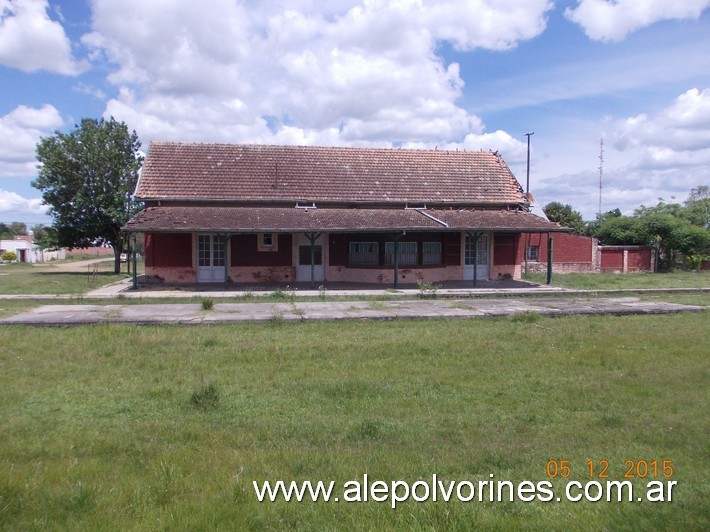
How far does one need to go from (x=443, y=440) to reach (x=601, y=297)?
16.0 metres

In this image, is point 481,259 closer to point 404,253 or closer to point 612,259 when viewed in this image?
point 404,253

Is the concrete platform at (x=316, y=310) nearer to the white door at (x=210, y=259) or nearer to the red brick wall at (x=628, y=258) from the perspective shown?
the white door at (x=210, y=259)

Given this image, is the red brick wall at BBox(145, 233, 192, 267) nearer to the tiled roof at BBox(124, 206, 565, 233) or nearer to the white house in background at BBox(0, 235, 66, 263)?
the tiled roof at BBox(124, 206, 565, 233)

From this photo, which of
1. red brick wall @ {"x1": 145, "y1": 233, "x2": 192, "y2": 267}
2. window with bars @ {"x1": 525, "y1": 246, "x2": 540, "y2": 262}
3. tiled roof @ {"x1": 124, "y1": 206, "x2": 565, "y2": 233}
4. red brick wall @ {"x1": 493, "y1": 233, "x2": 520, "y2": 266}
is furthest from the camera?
window with bars @ {"x1": 525, "y1": 246, "x2": 540, "y2": 262}

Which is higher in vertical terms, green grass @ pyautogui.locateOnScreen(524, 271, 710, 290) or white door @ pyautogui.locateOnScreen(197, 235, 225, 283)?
white door @ pyautogui.locateOnScreen(197, 235, 225, 283)

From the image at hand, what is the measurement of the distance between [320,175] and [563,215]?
27.8m

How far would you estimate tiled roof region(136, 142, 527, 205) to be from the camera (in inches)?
998

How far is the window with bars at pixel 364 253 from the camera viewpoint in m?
24.5

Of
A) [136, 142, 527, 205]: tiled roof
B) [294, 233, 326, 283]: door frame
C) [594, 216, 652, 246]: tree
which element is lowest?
[294, 233, 326, 283]: door frame

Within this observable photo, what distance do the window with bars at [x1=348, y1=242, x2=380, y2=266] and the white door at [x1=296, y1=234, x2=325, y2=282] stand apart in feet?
4.45

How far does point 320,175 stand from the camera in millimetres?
27125

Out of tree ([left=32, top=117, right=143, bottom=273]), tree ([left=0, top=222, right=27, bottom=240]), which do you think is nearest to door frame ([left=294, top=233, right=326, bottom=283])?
tree ([left=32, top=117, right=143, bottom=273])

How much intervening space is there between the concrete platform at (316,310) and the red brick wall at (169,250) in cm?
696

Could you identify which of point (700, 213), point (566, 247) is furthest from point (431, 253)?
point (700, 213)
